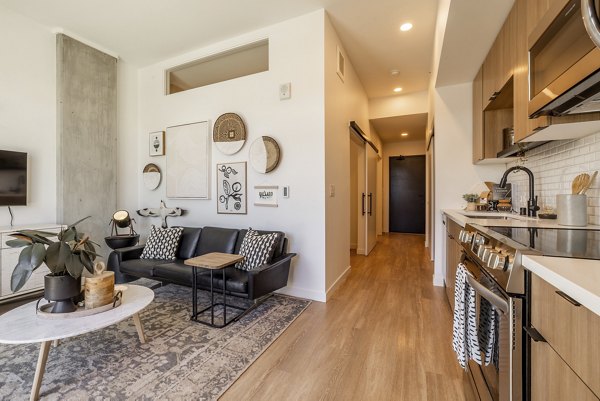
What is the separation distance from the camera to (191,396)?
5.08 ft

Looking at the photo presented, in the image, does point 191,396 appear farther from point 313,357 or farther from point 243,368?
point 313,357

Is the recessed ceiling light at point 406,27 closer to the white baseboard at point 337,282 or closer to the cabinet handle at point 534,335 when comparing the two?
the white baseboard at point 337,282

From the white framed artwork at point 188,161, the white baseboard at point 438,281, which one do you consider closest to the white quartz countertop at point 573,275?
the white baseboard at point 438,281

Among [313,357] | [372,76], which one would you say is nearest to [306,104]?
[372,76]

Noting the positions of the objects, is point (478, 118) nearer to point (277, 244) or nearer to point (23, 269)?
point (277, 244)

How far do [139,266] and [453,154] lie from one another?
4.08m

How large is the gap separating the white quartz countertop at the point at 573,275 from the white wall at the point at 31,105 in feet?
15.8

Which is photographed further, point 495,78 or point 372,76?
point 372,76

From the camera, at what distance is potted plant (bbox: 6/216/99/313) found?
1617mm

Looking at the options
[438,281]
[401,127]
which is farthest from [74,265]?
[401,127]

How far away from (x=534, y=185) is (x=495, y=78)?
1007mm

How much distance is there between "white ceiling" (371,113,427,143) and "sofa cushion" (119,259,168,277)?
4.96m

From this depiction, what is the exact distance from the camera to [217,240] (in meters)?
3.31

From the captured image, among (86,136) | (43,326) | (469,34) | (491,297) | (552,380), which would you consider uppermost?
(469,34)
